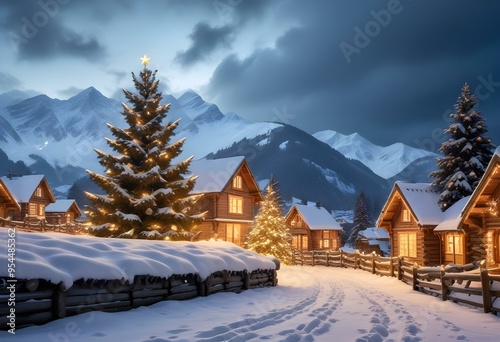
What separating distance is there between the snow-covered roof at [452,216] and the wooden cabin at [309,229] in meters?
28.4

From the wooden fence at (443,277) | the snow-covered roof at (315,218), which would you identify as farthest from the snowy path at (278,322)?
the snow-covered roof at (315,218)

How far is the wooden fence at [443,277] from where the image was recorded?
42.6ft

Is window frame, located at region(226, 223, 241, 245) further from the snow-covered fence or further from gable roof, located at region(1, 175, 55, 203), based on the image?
gable roof, located at region(1, 175, 55, 203)

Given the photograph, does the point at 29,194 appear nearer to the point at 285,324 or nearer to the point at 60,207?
the point at 60,207

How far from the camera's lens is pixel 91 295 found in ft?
32.4

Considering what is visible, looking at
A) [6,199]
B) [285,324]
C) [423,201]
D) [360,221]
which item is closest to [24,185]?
[6,199]

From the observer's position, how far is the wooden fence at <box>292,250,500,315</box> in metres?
13.0

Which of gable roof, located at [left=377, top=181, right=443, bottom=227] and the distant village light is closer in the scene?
the distant village light

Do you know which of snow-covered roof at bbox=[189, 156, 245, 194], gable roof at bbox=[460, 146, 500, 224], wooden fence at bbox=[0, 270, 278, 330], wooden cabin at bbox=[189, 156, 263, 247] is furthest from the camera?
snow-covered roof at bbox=[189, 156, 245, 194]

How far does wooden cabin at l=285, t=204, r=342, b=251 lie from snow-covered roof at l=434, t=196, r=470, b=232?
28.4 meters

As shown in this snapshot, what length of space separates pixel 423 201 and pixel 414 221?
1.88m

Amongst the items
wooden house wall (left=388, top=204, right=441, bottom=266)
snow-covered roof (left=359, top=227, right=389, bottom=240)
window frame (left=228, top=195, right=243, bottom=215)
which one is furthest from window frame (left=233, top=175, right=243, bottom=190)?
snow-covered roof (left=359, top=227, right=389, bottom=240)

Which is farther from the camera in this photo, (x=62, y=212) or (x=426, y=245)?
(x=62, y=212)

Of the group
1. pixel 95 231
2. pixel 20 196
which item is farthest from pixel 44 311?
pixel 20 196
